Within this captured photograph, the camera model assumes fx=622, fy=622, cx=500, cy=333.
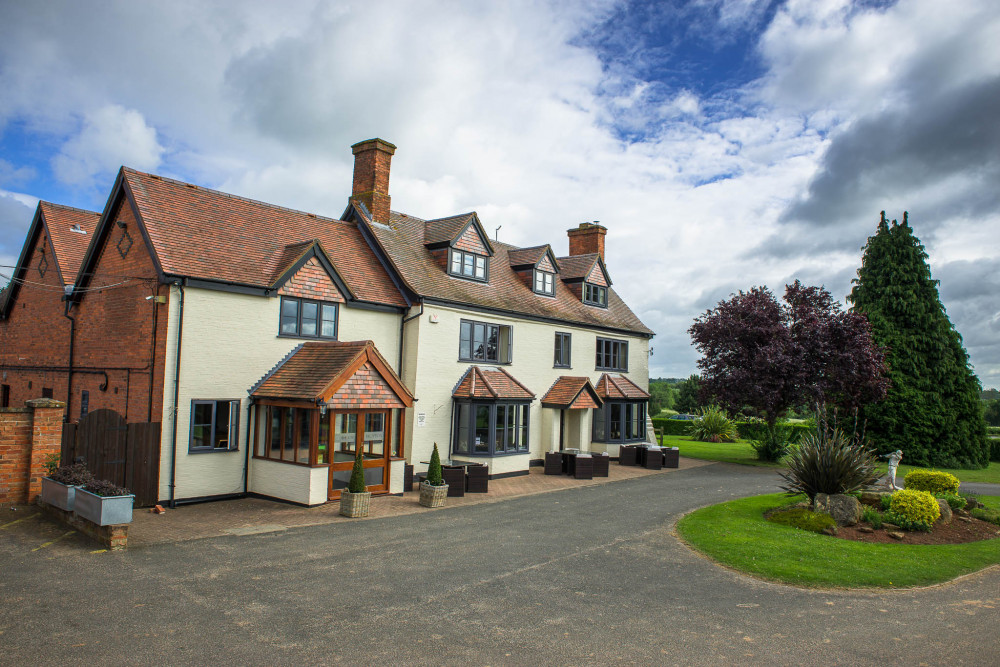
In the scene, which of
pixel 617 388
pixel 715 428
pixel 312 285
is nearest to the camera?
pixel 312 285

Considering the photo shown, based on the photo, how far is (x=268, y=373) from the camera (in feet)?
57.2

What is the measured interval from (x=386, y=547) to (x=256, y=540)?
2.67 m

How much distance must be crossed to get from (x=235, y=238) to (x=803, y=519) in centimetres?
1687

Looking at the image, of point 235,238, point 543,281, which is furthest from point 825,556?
point 543,281

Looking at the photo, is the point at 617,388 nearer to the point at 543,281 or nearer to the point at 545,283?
the point at 545,283

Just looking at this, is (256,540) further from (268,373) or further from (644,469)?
(644,469)

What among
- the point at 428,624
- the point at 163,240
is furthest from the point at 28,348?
the point at 428,624

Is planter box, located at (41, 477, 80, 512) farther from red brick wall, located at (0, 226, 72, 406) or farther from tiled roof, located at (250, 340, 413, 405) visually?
red brick wall, located at (0, 226, 72, 406)

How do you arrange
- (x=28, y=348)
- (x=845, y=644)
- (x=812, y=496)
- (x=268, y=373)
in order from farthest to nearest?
(x=28, y=348) → (x=268, y=373) → (x=812, y=496) → (x=845, y=644)

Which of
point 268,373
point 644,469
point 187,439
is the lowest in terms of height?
point 644,469

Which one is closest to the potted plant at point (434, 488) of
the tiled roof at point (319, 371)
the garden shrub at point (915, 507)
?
the tiled roof at point (319, 371)

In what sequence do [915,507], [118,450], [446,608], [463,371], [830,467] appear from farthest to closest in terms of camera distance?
1. [463,371]
2. [830,467]
3. [118,450]
4. [915,507]
5. [446,608]

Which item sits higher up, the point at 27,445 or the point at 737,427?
the point at 27,445

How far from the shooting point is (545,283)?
2783 centimetres
